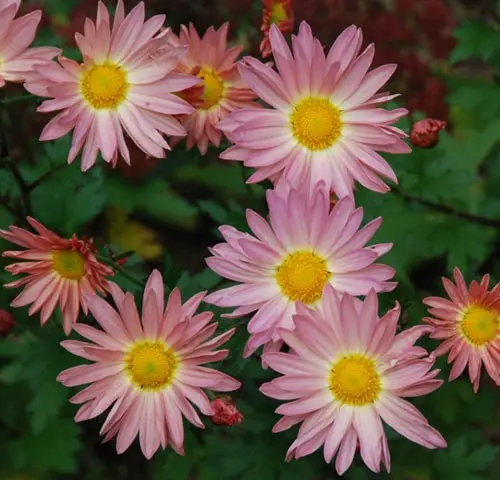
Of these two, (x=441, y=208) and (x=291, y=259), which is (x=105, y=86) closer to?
(x=291, y=259)

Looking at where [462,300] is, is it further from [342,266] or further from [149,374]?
[149,374]

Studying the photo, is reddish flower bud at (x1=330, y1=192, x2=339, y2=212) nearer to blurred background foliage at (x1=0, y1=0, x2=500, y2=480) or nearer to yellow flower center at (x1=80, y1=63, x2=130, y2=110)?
blurred background foliage at (x1=0, y1=0, x2=500, y2=480)

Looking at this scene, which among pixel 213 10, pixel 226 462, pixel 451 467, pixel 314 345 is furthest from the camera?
pixel 213 10

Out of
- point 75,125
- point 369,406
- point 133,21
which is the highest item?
point 133,21

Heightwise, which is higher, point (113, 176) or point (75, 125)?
point (113, 176)

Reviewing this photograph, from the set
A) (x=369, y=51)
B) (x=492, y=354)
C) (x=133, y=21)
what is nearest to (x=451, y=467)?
(x=492, y=354)

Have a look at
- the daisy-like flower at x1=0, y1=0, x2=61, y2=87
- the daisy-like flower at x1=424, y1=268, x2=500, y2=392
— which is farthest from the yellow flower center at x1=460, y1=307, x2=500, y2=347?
the daisy-like flower at x1=0, y1=0, x2=61, y2=87

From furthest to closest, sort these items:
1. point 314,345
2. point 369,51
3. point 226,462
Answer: point 226,462
point 369,51
point 314,345
